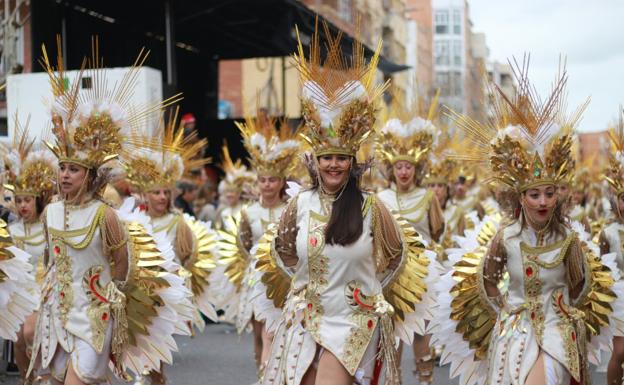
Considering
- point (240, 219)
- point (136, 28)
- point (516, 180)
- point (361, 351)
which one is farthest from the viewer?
point (136, 28)

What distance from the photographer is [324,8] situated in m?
39.9

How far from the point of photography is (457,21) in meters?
116

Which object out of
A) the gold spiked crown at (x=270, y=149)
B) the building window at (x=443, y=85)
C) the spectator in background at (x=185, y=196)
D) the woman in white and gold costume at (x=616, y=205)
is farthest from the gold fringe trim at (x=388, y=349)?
the spectator in background at (x=185, y=196)

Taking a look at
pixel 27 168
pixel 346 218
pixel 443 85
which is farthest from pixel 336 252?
pixel 443 85

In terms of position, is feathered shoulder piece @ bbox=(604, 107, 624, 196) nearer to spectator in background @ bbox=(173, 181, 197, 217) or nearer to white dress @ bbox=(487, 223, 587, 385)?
white dress @ bbox=(487, 223, 587, 385)

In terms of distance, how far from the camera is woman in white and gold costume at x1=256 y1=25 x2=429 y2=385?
259 inches

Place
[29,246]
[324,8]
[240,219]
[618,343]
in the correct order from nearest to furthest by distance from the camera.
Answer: [618,343], [29,246], [240,219], [324,8]

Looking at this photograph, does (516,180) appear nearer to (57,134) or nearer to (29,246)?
(57,134)

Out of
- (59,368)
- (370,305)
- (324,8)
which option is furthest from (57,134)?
(324,8)

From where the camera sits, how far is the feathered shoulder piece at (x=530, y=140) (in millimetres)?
7035

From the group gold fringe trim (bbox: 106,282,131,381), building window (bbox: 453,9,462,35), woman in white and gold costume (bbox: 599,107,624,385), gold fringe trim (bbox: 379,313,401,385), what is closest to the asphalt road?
woman in white and gold costume (bbox: 599,107,624,385)

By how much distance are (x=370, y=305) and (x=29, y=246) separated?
4788mm

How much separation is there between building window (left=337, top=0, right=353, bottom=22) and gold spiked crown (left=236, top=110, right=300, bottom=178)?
30.2 metres

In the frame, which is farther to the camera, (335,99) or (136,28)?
(136,28)
